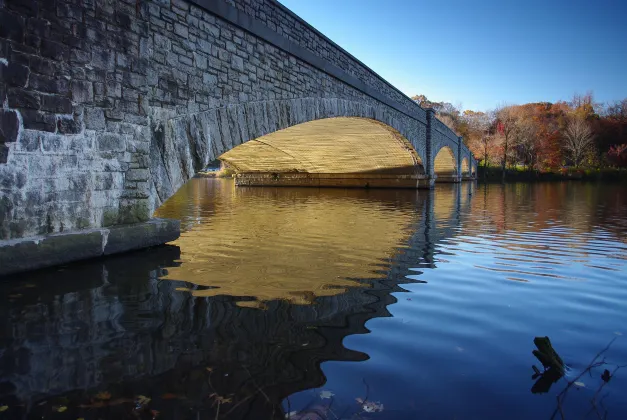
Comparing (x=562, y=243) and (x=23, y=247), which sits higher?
(x=23, y=247)

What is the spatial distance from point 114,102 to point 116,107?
0.21ft

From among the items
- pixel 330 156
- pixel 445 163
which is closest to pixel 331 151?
pixel 330 156

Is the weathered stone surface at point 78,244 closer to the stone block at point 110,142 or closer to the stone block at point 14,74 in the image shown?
the stone block at point 110,142

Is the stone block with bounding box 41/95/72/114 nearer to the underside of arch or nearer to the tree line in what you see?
the underside of arch

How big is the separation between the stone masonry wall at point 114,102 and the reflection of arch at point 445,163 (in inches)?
1108

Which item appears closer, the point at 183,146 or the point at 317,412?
the point at 317,412

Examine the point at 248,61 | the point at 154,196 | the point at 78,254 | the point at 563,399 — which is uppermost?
the point at 248,61

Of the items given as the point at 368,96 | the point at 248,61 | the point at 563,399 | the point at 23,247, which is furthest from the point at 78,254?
the point at 368,96

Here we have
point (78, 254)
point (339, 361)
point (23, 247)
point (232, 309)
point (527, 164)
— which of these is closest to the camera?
point (339, 361)

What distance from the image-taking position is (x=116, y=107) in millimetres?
5316

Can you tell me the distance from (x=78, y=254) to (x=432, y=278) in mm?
4046

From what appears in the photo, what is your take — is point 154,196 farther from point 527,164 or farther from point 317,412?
point 527,164

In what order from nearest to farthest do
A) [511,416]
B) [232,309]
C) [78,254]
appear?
[511,416] → [232,309] → [78,254]

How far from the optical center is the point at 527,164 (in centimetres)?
5419
